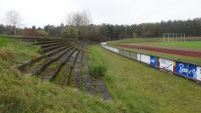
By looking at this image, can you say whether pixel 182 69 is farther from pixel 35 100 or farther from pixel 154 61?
pixel 35 100

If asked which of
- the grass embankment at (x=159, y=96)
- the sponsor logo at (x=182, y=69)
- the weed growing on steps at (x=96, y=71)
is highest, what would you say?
the weed growing on steps at (x=96, y=71)

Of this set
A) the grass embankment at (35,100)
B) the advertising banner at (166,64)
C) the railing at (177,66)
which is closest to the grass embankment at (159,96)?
the railing at (177,66)

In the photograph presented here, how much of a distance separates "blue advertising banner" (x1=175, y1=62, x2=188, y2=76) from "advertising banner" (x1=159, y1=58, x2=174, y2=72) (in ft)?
1.89

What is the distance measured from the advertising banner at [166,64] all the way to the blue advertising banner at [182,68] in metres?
0.58

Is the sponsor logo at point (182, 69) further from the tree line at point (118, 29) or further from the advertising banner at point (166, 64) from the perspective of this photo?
the tree line at point (118, 29)

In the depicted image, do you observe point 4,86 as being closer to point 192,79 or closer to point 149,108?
point 149,108

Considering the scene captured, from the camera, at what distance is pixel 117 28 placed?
129875mm

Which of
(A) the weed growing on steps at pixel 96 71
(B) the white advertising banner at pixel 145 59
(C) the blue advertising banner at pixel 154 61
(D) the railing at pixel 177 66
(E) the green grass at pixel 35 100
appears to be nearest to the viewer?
(E) the green grass at pixel 35 100

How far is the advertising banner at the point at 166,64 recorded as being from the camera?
1321cm

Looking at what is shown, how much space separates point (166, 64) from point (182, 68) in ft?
6.57

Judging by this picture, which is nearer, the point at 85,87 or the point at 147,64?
the point at 85,87

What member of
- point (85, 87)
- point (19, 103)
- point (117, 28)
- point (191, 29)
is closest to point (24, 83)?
point (19, 103)

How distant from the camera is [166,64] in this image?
13945mm

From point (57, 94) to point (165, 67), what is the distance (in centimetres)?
1071
